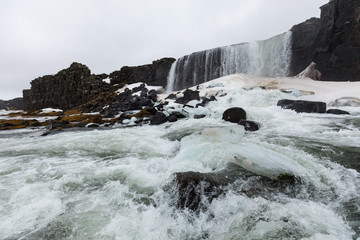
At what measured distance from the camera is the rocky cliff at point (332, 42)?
1773 cm

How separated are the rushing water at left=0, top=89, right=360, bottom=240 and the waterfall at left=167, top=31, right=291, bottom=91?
20.2m

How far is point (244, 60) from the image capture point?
25719 mm

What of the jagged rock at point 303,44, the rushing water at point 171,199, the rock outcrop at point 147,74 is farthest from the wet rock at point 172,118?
the rock outcrop at point 147,74

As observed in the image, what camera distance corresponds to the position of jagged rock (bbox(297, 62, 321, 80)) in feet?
68.0

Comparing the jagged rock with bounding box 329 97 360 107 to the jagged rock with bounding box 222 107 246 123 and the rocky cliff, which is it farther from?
the rocky cliff

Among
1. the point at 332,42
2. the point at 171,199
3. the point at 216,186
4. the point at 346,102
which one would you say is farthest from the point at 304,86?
the point at 171,199

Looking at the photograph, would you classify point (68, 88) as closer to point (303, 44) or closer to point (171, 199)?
point (303, 44)

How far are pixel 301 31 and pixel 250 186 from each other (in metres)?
25.8

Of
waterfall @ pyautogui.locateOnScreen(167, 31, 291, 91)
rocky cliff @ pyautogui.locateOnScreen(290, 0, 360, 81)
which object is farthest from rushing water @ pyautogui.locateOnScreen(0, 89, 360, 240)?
waterfall @ pyautogui.locateOnScreen(167, 31, 291, 91)

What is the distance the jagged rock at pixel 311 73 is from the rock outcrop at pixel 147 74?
73.6 feet

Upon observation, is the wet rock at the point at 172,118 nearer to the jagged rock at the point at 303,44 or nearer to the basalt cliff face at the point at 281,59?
the basalt cliff face at the point at 281,59

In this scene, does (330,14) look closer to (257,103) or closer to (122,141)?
(257,103)

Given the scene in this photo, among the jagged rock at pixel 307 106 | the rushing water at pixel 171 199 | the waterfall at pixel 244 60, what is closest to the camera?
the rushing water at pixel 171 199

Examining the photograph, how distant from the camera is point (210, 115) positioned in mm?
11664
